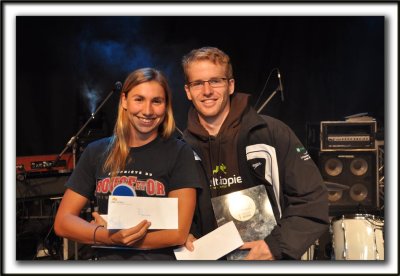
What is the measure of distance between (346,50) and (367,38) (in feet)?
1.13

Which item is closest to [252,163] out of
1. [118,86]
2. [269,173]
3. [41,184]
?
[269,173]

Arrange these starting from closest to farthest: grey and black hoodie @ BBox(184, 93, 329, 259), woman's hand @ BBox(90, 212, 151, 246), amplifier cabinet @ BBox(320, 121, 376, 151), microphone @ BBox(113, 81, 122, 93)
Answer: woman's hand @ BBox(90, 212, 151, 246) < grey and black hoodie @ BBox(184, 93, 329, 259) < microphone @ BBox(113, 81, 122, 93) < amplifier cabinet @ BBox(320, 121, 376, 151)

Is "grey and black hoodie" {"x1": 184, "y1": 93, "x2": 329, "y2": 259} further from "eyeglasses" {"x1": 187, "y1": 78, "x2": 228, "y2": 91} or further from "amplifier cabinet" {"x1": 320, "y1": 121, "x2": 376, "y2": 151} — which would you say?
"amplifier cabinet" {"x1": 320, "y1": 121, "x2": 376, "y2": 151}

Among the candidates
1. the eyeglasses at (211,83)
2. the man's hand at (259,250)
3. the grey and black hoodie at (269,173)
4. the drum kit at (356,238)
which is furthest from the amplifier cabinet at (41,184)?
the drum kit at (356,238)

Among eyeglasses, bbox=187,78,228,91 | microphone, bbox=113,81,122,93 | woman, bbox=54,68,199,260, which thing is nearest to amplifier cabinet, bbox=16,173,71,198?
microphone, bbox=113,81,122,93

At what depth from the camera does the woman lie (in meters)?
2.44

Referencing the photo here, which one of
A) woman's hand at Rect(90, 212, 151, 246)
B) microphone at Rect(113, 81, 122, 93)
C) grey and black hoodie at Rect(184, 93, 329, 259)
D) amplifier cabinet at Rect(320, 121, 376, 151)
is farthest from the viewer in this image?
amplifier cabinet at Rect(320, 121, 376, 151)

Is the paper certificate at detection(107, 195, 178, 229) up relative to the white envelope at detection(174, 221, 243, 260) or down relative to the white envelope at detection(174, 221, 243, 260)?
up

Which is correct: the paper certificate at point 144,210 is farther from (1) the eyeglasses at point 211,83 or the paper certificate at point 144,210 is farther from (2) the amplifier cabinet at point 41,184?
(2) the amplifier cabinet at point 41,184

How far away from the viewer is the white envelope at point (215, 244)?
2.61 meters

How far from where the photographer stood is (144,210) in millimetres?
2463

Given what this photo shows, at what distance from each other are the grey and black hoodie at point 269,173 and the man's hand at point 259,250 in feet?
0.11

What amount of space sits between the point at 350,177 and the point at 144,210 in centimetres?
250

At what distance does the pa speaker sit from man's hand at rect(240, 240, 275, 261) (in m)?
1.77
